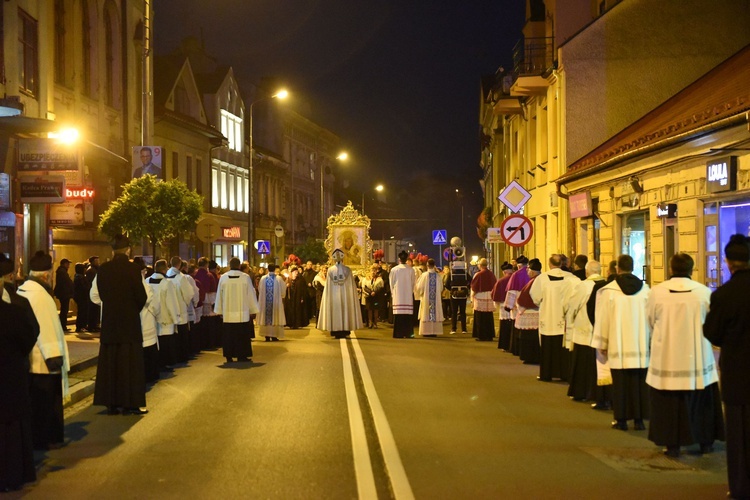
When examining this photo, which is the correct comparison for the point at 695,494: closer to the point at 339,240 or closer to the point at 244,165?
the point at 339,240

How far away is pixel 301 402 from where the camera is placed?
486 inches

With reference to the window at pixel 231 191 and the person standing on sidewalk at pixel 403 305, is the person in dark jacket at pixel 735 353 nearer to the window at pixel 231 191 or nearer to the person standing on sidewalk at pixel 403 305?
the person standing on sidewalk at pixel 403 305

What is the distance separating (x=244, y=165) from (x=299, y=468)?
50356 millimetres

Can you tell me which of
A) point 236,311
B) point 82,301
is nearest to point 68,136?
point 82,301

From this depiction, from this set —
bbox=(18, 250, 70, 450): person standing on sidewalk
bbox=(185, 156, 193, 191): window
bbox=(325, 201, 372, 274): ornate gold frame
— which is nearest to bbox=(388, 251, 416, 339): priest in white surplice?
bbox=(18, 250, 70, 450): person standing on sidewalk

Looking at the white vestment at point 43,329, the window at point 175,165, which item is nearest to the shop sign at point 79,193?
the window at point 175,165

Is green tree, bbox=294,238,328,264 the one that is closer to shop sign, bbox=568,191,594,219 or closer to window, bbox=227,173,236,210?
window, bbox=227,173,236,210

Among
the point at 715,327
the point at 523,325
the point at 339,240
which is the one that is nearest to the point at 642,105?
the point at 523,325

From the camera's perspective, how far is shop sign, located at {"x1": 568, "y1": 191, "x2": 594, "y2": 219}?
81.2 feet

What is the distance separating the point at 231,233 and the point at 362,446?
42.8 metres

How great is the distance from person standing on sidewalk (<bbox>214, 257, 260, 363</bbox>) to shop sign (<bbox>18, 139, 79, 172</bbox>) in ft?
23.0

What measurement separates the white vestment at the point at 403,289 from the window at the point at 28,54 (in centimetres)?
992

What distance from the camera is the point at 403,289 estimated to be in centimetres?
2398

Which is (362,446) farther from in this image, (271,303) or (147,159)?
(147,159)
